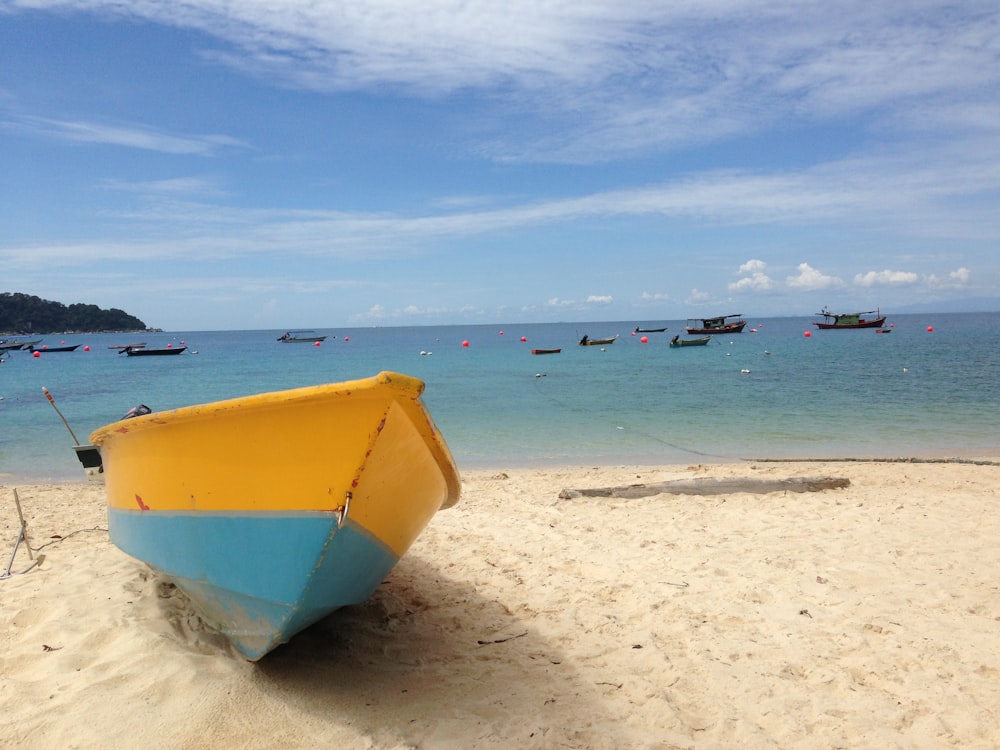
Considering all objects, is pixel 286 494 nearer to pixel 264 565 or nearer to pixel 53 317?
pixel 264 565

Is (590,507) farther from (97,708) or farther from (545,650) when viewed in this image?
(97,708)

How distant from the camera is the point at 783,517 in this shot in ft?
21.8

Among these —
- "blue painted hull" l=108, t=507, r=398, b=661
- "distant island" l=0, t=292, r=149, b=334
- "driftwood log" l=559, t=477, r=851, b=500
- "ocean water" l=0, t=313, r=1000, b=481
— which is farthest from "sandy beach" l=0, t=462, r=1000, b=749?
"distant island" l=0, t=292, r=149, b=334

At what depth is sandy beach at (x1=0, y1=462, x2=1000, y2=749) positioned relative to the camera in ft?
10.0

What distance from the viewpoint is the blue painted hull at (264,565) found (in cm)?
301

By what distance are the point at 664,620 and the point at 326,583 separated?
7.54ft

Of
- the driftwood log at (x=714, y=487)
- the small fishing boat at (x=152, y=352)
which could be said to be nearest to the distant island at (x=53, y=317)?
the small fishing boat at (x=152, y=352)

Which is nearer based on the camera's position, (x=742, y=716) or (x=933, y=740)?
(x=933, y=740)

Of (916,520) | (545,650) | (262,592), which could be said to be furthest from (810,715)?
(916,520)

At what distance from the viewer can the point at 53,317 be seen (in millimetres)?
125312

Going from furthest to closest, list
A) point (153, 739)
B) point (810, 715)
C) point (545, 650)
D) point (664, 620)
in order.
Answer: point (664, 620)
point (545, 650)
point (810, 715)
point (153, 739)

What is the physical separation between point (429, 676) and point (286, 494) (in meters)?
1.40

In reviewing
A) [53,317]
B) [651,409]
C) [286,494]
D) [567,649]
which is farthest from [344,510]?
[53,317]

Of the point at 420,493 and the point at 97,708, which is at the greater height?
the point at 420,493
